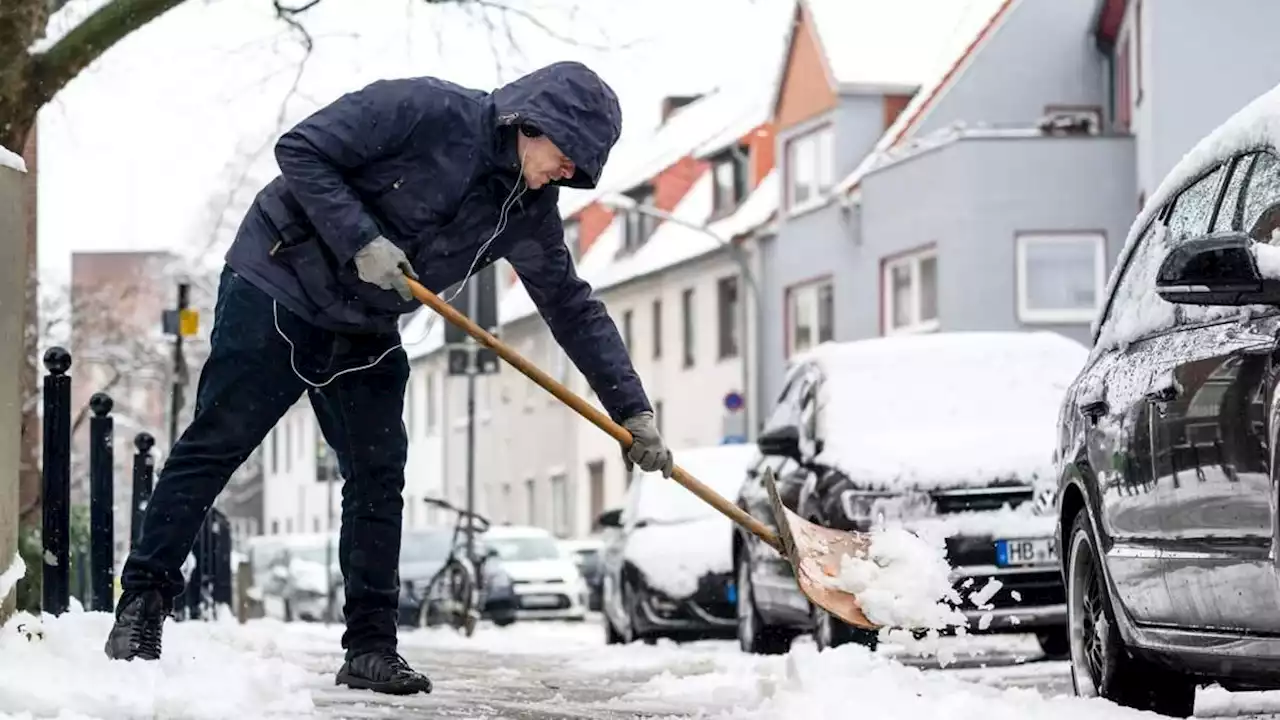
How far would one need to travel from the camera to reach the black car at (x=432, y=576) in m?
28.5

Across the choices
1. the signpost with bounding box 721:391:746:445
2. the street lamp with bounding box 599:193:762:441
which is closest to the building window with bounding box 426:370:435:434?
the street lamp with bounding box 599:193:762:441

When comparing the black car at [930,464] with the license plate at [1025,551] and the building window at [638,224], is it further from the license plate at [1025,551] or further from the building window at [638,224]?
the building window at [638,224]

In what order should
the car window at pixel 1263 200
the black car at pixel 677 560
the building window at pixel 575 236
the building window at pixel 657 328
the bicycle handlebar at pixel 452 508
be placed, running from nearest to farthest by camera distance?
the car window at pixel 1263 200 < the black car at pixel 677 560 < the bicycle handlebar at pixel 452 508 < the building window at pixel 657 328 < the building window at pixel 575 236

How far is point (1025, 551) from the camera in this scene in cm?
1112

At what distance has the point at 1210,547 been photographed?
20.5ft

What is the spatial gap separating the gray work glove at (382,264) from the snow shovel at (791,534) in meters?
0.05

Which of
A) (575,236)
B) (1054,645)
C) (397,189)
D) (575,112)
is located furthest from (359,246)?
(575,236)

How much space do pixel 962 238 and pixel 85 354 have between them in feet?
51.7

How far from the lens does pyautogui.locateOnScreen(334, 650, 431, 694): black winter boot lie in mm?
7561

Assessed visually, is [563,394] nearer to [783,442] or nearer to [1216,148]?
[1216,148]

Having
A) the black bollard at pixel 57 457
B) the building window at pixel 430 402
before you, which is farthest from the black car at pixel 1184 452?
the building window at pixel 430 402

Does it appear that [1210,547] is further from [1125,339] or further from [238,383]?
[238,383]

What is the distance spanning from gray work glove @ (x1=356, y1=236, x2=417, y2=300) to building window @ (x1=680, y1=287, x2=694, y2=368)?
1653 inches

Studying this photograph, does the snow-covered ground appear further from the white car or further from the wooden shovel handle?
the white car
